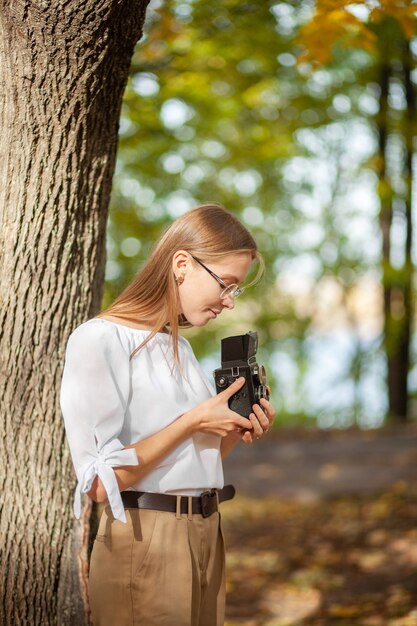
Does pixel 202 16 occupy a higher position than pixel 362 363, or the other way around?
pixel 202 16

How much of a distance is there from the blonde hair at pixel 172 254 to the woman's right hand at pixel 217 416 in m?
0.19

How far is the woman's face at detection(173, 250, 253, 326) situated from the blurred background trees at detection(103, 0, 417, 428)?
4.73 meters

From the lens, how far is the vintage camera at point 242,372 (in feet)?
7.04

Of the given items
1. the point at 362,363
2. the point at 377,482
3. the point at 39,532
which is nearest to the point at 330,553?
the point at 377,482

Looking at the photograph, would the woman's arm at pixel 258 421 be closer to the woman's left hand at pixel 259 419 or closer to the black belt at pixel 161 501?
the woman's left hand at pixel 259 419

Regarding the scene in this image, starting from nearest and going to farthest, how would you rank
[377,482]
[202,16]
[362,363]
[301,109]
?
1. [202,16]
2. [377,482]
3. [301,109]
4. [362,363]

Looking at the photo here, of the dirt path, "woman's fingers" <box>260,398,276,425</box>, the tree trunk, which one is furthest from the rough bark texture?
the tree trunk


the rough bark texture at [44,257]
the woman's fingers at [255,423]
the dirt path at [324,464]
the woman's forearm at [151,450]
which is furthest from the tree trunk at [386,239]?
the woman's forearm at [151,450]

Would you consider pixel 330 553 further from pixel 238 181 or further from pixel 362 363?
pixel 238 181

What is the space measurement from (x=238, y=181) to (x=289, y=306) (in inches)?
101

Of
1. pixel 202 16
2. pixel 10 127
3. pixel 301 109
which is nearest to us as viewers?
pixel 10 127

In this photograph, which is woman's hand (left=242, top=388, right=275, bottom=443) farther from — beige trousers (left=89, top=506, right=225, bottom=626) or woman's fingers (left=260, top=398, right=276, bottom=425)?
beige trousers (left=89, top=506, right=225, bottom=626)

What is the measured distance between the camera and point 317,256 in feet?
46.4

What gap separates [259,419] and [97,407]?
0.46 metres
